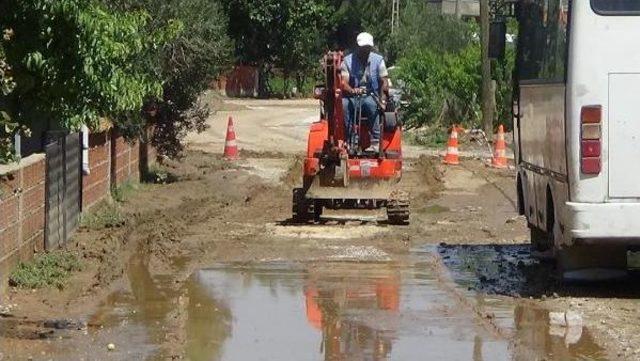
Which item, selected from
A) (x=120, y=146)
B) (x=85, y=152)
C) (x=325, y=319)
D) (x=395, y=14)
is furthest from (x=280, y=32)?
(x=325, y=319)

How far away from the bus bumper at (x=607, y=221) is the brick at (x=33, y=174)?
17.4 ft

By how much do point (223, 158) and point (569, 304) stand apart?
19830mm

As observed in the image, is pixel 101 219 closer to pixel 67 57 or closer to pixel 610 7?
pixel 67 57

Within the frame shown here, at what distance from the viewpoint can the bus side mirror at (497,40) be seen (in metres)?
15.2

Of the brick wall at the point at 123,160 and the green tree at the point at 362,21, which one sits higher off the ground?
the green tree at the point at 362,21

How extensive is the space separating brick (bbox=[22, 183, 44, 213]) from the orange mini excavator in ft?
17.0

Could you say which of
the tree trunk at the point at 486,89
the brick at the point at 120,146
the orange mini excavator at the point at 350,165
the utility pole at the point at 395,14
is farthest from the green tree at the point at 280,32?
the orange mini excavator at the point at 350,165

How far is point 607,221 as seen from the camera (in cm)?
1188

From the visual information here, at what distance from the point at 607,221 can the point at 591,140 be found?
2.36 ft

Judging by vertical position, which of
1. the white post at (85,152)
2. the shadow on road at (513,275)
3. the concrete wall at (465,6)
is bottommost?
the shadow on road at (513,275)

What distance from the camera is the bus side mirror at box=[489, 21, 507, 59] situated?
15.2 m

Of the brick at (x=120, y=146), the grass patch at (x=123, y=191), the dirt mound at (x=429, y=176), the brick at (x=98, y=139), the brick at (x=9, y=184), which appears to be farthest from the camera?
the dirt mound at (x=429, y=176)

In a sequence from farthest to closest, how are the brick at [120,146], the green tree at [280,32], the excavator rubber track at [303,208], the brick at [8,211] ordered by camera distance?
the green tree at [280,32]
the brick at [120,146]
the excavator rubber track at [303,208]
the brick at [8,211]

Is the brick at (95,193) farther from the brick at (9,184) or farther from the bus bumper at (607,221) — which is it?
the bus bumper at (607,221)
